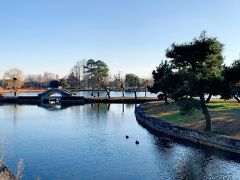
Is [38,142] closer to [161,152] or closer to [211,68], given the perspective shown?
[161,152]

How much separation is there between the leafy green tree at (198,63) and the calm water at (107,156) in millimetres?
7449

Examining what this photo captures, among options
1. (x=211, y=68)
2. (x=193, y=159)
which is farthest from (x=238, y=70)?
(x=193, y=159)

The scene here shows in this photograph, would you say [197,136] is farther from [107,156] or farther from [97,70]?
[97,70]

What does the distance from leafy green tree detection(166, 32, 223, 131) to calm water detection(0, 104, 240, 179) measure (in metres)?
7.45

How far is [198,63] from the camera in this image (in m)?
41.0

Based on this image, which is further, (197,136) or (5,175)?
(197,136)

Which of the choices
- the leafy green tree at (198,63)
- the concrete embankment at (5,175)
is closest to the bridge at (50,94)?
the leafy green tree at (198,63)

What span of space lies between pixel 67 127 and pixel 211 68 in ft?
84.8

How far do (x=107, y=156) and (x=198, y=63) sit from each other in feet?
55.2

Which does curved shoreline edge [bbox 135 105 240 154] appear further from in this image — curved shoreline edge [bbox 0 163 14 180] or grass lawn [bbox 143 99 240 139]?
curved shoreline edge [bbox 0 163 14 180]

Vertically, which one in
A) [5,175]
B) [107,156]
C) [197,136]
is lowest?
[107,156]

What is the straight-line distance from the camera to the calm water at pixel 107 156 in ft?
91.0

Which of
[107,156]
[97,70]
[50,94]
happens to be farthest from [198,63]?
[97,70]

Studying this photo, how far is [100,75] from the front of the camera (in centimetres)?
15725
